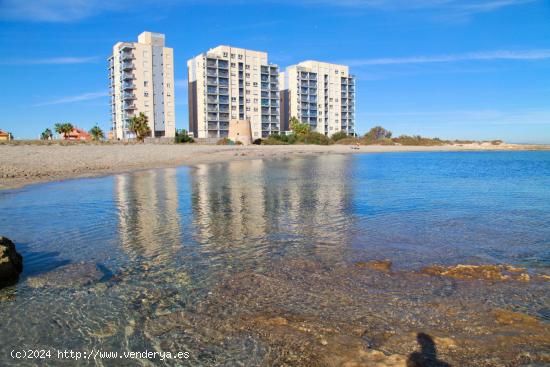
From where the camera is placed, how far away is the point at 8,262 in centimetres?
706

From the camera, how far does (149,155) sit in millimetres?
49125

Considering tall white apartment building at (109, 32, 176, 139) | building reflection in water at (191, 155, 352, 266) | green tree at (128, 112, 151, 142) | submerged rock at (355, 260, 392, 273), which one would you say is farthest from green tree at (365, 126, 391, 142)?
submerged rock at (355, 260, 392, 273)

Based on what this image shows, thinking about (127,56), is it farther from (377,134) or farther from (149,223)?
(149,223)

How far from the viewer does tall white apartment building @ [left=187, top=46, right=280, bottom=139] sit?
406ft

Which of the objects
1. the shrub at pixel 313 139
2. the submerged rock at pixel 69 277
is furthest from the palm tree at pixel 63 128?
the submerged rock at pixel 69 277

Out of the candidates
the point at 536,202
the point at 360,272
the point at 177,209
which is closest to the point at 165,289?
the point at 360,272

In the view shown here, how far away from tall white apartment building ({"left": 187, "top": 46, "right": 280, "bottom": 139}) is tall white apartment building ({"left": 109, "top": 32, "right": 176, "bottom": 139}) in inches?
393

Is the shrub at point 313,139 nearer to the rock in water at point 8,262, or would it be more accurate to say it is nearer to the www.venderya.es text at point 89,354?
the rock in water at point 8,262

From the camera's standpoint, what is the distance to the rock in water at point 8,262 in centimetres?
700

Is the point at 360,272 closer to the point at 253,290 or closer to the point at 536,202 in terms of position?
the point at 253,290

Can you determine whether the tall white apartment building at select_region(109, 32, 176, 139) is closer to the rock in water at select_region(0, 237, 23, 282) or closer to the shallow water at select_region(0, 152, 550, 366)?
the shallow water at select_region(0, 152, 550, 366)

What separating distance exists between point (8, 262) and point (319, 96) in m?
149

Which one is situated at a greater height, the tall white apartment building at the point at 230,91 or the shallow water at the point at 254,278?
the tall white apartment building at the point at 230,91

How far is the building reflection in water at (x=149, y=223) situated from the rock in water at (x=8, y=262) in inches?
81.8
